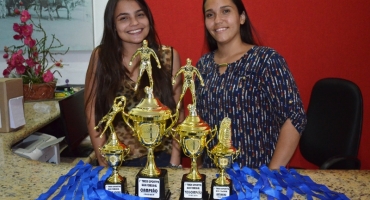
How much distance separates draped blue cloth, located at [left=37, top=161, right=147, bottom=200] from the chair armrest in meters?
1.06

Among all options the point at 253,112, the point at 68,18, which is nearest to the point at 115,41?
the point at 253,112

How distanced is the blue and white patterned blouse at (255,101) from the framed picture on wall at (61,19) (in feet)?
4.31

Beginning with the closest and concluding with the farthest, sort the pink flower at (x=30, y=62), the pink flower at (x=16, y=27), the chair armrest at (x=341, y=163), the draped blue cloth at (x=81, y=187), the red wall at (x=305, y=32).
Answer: the draped blue cloth at (x=81, y=187)
the chair armrest at (x=341, y=163)
the pink flower at (x=16, y=27)
the pink flower at (x=30, y=62)
the red wall at (x=305, y=32)

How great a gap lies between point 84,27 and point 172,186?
5.81 feet

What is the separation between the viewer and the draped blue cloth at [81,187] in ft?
2.99

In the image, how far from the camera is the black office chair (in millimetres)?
1771

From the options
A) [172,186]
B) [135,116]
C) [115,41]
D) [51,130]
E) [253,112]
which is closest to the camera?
[135,116]

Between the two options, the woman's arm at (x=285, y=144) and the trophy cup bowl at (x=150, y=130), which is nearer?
the trophy cup bowl at (x=150, y=130)

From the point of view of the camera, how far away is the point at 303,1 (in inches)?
94.1

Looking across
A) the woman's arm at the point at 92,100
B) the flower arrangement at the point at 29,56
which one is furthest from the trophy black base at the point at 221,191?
the flower arrangement at the point at 29,56

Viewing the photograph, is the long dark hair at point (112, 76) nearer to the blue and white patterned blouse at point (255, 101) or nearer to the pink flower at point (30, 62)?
the blue and white patterned blouse at point (255, 101)

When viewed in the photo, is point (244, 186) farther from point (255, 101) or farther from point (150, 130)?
point (255, 101)

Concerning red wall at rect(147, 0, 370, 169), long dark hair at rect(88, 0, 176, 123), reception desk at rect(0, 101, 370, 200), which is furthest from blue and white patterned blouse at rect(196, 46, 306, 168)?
red wall at rect(147, 0, 370, 169)

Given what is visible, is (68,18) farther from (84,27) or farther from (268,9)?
(268,9)
